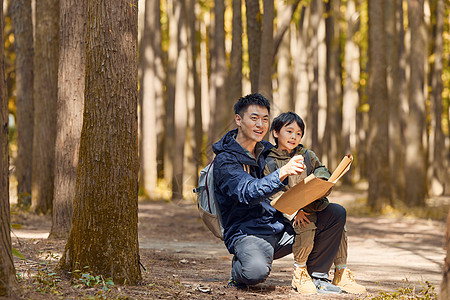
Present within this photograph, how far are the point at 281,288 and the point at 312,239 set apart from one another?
0.59 metres

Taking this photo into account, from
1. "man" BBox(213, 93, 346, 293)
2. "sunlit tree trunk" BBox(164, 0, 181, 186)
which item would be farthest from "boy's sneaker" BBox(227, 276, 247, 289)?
"sunlit tree trunk" BBox(164, 0, 181, 186)

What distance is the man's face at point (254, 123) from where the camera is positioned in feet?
19.3

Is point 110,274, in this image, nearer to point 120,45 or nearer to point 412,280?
point 120,45

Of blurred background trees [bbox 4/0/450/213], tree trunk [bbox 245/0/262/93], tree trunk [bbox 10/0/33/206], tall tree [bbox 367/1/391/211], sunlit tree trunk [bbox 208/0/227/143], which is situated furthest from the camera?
tall tree [bbox 367/1/391/211]

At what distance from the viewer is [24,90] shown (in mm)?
14453

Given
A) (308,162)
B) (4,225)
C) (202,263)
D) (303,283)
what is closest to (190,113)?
(202,263)

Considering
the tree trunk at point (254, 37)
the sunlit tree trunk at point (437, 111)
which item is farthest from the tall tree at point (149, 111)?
the sunlit tree trunk at point (437, 111)

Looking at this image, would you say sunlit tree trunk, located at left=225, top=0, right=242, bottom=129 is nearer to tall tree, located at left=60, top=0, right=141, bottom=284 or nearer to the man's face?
the man's face

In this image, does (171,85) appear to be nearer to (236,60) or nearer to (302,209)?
(236,60)

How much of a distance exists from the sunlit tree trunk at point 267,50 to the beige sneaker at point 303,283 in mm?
6908

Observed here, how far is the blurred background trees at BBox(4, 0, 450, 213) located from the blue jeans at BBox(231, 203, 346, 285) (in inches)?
138

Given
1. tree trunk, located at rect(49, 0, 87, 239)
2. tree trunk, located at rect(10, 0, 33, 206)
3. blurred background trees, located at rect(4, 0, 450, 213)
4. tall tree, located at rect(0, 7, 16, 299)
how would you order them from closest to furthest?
tall tree, located at rect(0, 7, 16, 299) < tree trunk, located at rect(49, 0, 87, 239) < blurred background trees, located at rect(4, 0, 450, 213) < tree trunk, located at rect(10, 0, 33, 206)

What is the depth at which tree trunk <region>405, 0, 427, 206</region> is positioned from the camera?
1636 centimetres

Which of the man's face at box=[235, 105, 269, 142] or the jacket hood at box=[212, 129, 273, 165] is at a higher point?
the man's face at box=[235, 105, 269, 142]
